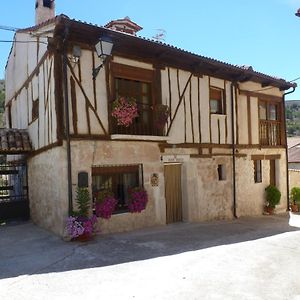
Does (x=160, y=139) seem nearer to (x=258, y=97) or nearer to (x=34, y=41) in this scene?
(x=34, y=41)

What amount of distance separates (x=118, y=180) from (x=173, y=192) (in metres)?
2.24

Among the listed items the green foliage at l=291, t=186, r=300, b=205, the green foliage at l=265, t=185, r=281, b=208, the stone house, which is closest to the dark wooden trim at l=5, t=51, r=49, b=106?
the stone house

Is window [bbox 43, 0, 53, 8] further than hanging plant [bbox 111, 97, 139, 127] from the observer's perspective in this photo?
Yes

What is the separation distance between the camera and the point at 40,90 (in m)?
10.7

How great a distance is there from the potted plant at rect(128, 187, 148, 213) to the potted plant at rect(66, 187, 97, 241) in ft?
4.06

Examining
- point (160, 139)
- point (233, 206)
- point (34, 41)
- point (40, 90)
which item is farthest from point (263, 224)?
point (34, 41)

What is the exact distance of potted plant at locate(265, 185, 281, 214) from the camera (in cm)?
1471

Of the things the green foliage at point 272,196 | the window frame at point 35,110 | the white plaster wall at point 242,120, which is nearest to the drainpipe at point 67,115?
the window frame at point 35,110

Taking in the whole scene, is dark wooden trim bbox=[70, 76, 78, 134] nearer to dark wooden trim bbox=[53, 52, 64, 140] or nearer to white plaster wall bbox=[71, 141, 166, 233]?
dark wooden trim bbox=[53, 52, 64, 140]

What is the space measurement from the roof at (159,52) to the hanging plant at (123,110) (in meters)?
1.39

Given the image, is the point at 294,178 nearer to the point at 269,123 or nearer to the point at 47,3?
the point at 269,123

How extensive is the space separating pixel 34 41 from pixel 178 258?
7.94 metres

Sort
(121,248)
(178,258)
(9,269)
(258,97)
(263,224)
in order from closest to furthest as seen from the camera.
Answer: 1. (9,269)
2. (178,258)
3. (121,248)
4. (263,224)
5. (258,97)

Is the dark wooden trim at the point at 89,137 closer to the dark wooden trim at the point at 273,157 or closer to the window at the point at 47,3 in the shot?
A: the window at the point at 47,3
